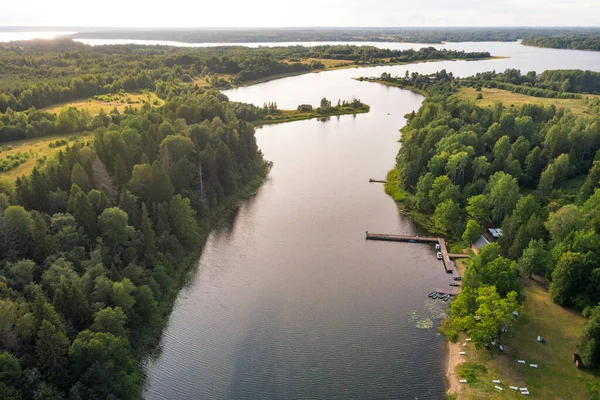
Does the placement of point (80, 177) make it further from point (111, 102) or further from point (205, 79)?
point (205, 79)

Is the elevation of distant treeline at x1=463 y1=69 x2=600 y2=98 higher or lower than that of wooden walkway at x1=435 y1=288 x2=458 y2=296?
higher

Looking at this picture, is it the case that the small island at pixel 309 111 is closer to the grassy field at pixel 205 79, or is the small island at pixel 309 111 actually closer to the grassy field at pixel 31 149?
the grassy field at pixel 205 79

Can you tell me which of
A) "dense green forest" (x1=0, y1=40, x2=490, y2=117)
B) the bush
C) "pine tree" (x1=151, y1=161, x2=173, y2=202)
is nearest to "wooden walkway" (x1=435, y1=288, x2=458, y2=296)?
the bush

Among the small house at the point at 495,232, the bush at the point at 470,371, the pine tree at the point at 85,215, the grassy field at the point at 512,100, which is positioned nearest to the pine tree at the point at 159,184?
the pine tree at the point at 85,215

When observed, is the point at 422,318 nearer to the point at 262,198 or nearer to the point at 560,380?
the point at 560,380

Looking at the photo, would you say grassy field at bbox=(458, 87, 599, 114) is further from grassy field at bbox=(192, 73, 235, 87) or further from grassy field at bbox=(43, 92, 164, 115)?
grassy field at bbox=(43, 92, 164, 115)
